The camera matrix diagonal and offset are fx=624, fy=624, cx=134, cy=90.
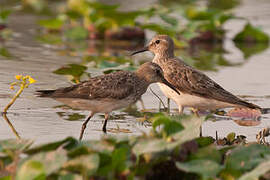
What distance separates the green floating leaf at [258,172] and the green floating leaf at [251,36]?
9.50m

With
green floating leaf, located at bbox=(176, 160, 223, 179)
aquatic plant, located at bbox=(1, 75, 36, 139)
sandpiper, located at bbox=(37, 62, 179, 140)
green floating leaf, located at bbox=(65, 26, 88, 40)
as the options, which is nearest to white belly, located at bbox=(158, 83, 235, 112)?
sandpiper, located at bbox=(37, 62, 179, 140)

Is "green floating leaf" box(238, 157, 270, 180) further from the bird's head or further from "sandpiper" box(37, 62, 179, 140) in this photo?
the bird's head

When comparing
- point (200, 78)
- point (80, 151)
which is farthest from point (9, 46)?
point (80, 151)

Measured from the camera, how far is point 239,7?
1791cm

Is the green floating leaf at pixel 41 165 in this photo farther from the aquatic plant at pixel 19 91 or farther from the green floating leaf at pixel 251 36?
the green floating leaf at pixel 251 36

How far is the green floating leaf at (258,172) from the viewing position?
13.1 feet

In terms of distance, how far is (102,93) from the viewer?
267 inches

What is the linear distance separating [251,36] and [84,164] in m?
10.3

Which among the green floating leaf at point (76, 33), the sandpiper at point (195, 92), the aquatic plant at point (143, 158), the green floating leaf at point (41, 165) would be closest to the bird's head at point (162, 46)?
the sandpiper at point (195, 92)

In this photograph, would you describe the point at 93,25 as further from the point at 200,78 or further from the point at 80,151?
the point at 80,151

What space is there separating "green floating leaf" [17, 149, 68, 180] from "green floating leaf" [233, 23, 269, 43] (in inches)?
388

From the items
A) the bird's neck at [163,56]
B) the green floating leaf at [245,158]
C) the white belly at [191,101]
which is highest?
the bird's neck at [163,56]

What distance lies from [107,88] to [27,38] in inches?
257

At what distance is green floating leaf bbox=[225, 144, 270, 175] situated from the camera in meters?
4.39
